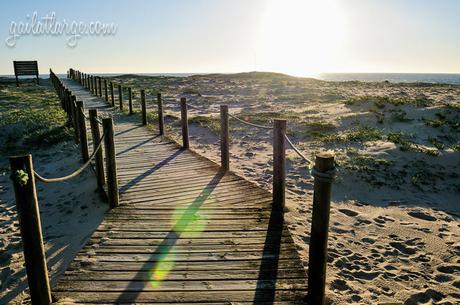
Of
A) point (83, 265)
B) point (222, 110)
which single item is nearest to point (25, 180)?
point (83, 265)

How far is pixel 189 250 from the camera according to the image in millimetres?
4328

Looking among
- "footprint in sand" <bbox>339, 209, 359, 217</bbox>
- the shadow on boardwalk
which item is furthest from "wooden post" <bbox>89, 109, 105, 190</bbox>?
"footprint in sand" <bbox>339, 209, 359, 217</bbox>

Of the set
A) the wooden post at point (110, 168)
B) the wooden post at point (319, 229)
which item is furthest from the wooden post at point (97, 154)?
the wooden post at point (319, 229)

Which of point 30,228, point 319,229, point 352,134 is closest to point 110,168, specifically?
point 30,228

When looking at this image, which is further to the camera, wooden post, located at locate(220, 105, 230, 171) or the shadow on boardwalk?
wooden post, located at locate(220, 105, 230, 171)

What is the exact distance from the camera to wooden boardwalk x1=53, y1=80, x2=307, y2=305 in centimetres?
358

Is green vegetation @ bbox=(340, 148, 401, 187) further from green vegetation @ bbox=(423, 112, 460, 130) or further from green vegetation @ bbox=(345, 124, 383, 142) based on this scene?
green vegetation @ bbox=(423, 112, 460, 130)

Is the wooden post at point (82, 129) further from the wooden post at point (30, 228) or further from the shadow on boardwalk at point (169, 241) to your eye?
the wooden post at point (30, 228)

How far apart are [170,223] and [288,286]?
2.03m

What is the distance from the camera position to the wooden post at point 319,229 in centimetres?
333

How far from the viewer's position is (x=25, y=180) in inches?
127

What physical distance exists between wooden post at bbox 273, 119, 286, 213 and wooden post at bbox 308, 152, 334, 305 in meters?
2.03

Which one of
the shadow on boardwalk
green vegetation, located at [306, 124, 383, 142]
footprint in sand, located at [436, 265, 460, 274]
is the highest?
green vegetation, located at [306, 124, 383, 142]

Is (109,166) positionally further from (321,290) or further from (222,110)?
(321,290)
